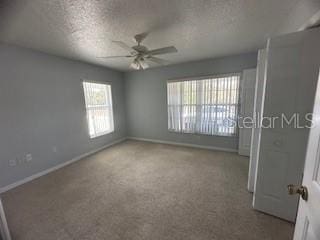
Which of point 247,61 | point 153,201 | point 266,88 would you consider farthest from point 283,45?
point 153,201

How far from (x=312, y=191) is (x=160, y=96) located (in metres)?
3.94

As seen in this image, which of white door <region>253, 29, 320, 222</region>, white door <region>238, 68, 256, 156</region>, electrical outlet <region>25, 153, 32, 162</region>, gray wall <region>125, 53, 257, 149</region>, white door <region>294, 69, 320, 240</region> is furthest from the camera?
gray wall <region>125, 53, 257, 149</region>

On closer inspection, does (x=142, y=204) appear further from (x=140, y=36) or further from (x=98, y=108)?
(x=98, y=108)

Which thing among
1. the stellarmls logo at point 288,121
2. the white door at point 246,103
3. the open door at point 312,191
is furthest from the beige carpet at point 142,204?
the stellarmls logo at point 288,121

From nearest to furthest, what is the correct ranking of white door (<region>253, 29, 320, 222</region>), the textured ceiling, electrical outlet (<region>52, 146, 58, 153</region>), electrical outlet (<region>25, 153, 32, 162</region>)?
1. white door (<region>253, 29, 320, 222</region>)
2. the textured ceiling
3. electrical outlet (<region>25, 153, 32, 162</region>)
4. electrical outlet (<region>52, 146, 58, 153</region>)

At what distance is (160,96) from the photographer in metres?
4.39

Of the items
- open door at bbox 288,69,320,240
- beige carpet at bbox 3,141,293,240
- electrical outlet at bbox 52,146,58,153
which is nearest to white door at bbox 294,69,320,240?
open door at bbox 288,69,320,240

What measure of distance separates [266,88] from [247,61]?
2177 millimetres

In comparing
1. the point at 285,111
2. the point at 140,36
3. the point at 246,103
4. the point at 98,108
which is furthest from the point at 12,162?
the point at 246,103

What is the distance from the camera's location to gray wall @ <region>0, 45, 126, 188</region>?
2.33 m

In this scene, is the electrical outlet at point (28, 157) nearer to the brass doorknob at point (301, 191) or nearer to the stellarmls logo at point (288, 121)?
Answer: the brass doorknob at point (301, 191)

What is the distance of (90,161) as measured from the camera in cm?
338

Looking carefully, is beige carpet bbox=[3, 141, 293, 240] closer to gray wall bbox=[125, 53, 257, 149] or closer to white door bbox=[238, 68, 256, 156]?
white door bbox=[238, 68, 256, 156]

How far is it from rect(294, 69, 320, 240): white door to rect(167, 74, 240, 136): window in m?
2.97
